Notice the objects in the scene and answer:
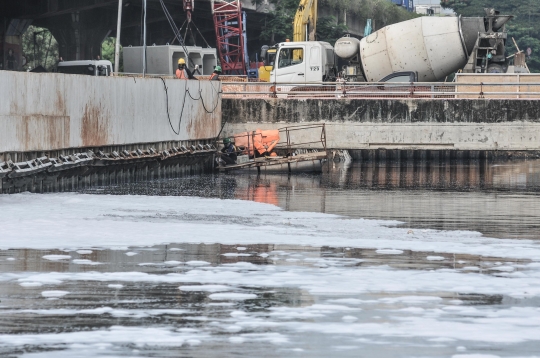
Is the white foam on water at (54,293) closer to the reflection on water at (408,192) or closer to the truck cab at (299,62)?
the reflection on water at (408,192)

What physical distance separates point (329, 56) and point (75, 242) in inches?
1245

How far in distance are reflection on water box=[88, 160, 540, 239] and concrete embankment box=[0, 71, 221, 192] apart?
0.85 m

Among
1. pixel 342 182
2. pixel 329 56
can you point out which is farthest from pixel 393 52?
pixel 342 182

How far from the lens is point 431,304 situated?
35.2 ft

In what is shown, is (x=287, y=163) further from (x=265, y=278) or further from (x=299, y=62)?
(x=265, y=278)

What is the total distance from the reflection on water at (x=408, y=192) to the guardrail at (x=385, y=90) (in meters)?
2.50

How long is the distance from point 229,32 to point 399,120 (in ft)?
121

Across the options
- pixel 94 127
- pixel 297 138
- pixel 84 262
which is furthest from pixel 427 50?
pixel 84 262

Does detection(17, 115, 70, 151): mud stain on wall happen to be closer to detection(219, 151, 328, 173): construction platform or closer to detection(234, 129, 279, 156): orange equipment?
detection(219, 151, 328, 173): construction platform

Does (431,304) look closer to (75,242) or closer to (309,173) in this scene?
(75,242)

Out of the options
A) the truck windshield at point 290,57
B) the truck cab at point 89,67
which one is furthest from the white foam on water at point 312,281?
the truck cab at point 89,67

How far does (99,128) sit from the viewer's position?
86.2 feet

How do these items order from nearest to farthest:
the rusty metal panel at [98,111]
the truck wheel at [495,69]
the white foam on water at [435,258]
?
1. the white foam on water at [435,258]
2. the rusty metal panel at [98,111]
3. the truck wheel at [495,69]

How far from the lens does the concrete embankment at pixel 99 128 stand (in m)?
21.9
